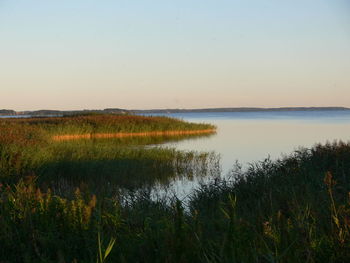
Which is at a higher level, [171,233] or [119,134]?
[171,233]

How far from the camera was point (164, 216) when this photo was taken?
524 cm

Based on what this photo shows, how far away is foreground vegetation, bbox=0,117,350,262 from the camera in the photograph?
12.6 feet

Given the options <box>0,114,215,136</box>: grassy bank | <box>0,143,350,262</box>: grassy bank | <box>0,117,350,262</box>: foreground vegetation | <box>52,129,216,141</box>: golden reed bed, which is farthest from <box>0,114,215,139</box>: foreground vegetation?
<box>0,143,350,262</box>: grassy bank

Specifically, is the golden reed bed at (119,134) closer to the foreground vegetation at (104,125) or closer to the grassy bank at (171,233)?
the foreground vegetation at (104,125)

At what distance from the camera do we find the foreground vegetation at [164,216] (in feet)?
12.6

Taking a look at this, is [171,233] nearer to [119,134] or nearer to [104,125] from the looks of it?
[104,125]

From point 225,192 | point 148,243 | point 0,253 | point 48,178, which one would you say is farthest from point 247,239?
point 48,178

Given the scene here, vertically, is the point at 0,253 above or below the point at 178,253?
below

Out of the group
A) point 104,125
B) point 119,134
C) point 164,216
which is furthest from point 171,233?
point 119,134

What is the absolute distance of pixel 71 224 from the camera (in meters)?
5.42

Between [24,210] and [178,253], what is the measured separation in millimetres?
2736

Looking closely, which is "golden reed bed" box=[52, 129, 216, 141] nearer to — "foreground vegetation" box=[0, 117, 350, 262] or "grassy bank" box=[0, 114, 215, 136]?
"grassy bank" box=[0, 114, 215, 136]

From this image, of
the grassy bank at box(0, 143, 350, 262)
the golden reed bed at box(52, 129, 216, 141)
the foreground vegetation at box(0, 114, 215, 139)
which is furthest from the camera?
the foreground vegetation at box(0, 114, 215, 139)

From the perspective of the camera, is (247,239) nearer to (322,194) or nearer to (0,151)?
(322,194)
